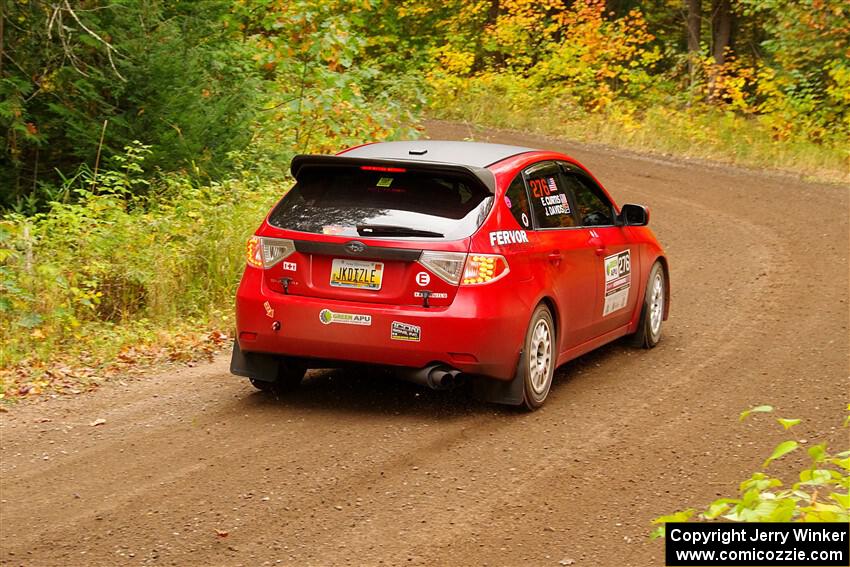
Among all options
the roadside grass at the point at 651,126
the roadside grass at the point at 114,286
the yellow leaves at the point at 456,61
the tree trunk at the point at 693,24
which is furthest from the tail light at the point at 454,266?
the yellow leaves at the point at 456,61

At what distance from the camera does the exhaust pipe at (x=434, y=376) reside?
765cm

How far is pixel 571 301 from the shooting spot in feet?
28.3

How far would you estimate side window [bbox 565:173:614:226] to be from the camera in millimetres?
9258

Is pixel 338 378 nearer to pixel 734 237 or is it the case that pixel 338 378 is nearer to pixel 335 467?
pixel 335 467

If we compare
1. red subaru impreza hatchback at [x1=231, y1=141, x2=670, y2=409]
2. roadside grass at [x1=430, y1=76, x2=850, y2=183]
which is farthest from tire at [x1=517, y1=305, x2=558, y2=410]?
roadside grass at [x1=430, y1=76, x2=850, y2=183]

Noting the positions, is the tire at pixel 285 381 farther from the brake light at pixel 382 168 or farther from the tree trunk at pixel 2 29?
the tree trunk at pixel 2 29

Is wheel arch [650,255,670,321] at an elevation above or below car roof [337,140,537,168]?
below

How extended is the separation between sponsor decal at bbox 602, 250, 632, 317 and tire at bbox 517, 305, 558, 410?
3.61ft

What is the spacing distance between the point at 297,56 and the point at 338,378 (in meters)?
10.2

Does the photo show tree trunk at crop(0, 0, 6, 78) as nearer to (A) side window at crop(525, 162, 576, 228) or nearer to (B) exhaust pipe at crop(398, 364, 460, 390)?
(A) side window at crop(525, 162, 576, 228)

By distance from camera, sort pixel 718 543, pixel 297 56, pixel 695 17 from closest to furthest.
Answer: pixel 718 543 < pixel 297 56 < pixel 695 17

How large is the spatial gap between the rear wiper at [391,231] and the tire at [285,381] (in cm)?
118

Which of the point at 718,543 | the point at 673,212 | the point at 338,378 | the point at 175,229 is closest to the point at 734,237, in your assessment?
the point at 673,212

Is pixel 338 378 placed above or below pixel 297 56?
below
